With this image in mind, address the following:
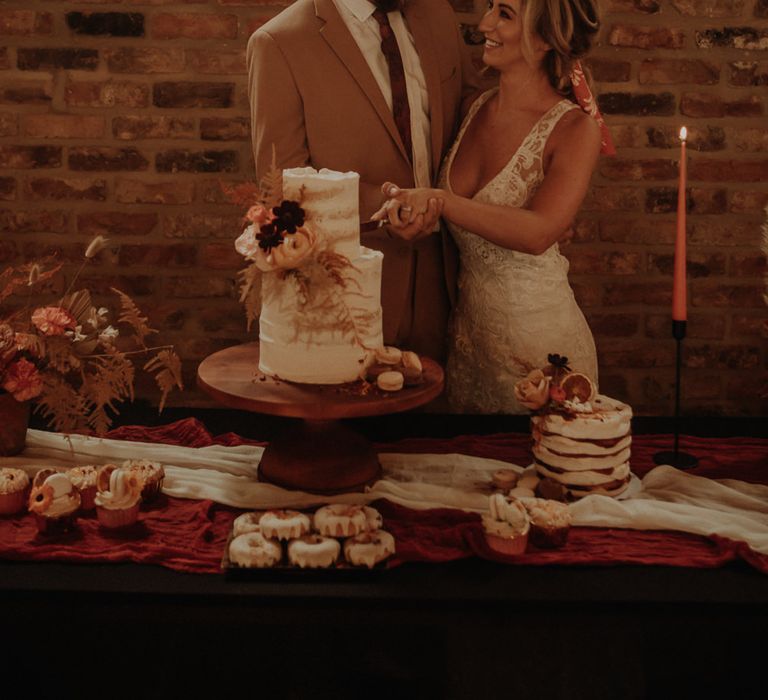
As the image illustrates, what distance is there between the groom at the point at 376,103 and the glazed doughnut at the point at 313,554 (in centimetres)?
97

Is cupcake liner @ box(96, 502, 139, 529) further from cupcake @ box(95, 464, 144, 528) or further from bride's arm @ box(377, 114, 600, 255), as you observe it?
bride's arm @ box(377, 114, 600, 255)

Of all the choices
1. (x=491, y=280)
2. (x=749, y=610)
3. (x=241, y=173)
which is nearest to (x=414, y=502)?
(x=749, y=610)

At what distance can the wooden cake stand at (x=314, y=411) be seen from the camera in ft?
4.29

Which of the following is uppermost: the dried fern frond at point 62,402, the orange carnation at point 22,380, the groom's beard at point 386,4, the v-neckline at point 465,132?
the groom's beard at point 386,4

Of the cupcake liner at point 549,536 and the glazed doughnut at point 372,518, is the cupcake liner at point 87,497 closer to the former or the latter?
the glazed doughnut at point 372,518

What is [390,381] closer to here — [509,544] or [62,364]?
[509,544]

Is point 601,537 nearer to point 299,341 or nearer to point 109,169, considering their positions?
point 299,341

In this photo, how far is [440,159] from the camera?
2090 mm

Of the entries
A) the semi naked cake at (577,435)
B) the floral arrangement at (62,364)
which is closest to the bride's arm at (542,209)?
the semi naked cake at (577,435)

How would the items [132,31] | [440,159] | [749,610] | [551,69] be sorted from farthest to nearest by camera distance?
[132,31]
[440,159]
[551,69]
[749,610]

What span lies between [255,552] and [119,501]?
0.25 metres

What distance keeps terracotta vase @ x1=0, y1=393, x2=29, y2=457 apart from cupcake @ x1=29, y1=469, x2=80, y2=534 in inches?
9.9

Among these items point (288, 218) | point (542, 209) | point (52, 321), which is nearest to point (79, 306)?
point (52, 321)

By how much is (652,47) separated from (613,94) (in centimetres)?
16
